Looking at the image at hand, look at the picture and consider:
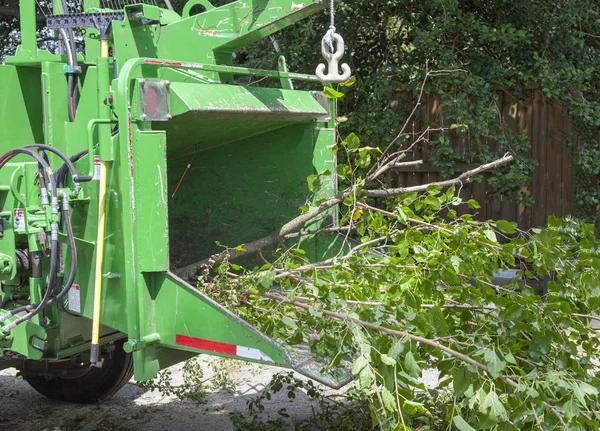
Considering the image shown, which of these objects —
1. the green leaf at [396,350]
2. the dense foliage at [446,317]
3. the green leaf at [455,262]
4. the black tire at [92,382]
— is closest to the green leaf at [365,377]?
the dense foliage at [446,317]

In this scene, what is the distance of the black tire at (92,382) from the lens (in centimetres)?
505

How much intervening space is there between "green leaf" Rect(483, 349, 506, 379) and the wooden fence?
4704 mm

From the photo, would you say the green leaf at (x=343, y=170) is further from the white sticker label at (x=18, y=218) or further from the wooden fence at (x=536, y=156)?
the wooden fence at (x=536, y=156)

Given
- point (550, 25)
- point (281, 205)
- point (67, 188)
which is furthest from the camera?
point (550, 25)

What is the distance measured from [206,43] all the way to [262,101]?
44 centimetres

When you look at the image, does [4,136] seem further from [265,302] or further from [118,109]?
[265,302]

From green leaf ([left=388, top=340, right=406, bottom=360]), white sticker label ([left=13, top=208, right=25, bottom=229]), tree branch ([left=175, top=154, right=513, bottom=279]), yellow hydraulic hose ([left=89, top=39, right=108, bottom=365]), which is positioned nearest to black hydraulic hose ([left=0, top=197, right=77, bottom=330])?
yellow hydraulic hose ([left=89, top=39, right=108, bottom=365])

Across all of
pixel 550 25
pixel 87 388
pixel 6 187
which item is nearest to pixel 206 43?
pixel 6 187

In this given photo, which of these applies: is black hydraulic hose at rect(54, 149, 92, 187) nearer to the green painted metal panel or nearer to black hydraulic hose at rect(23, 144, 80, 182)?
black hydraulic hose at rect(23, 144, 80, 182)

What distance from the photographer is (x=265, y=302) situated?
3688 millimetres

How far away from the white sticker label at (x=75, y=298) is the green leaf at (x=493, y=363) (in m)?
1.76

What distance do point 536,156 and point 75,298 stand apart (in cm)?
546

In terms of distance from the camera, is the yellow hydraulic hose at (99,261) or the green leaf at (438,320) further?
the yellow hydraulic hose at (99,261)

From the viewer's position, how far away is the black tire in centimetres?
505
